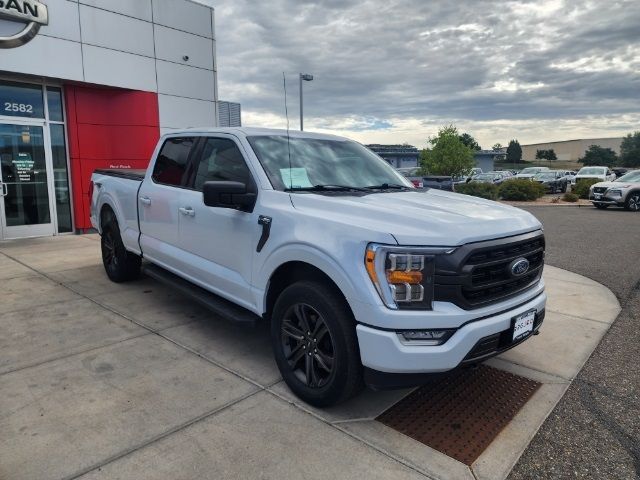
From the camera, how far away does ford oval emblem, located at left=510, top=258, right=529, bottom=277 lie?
10.0 feet

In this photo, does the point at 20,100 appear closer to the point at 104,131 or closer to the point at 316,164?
the point at 104,131

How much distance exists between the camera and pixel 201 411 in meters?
3.14

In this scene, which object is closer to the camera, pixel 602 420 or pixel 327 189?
pixel 602 420

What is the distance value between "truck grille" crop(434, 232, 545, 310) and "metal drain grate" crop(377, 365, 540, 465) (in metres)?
0.52

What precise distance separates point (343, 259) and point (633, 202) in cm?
1978

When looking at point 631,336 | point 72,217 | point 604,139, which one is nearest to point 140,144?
point 72,217

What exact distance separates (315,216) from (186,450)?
1607 mm

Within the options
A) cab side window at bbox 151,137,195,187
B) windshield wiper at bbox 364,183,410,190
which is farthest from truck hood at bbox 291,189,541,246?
cab side window at bbox 151,137,195,187

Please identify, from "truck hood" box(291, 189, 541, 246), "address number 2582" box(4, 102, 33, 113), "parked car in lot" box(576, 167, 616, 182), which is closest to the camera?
"truck hood" box(291, 189, 541, 246)

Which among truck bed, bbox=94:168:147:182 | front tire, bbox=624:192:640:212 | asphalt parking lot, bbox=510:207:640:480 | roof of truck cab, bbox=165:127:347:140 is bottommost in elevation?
asphalt parking lot, bbox=510:207:640:480

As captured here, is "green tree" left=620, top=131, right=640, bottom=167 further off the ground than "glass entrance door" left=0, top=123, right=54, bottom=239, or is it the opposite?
"green tree" left=620, top=131, right=640, bottom=167

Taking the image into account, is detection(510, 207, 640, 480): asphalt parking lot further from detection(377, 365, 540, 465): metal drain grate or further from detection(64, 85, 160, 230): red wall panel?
detection(64, 85, 160, 230): red wall panel

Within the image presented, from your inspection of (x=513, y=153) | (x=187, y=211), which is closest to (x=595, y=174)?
(x=187, y=211)

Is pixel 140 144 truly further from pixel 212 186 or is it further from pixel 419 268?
pixel 419 268
